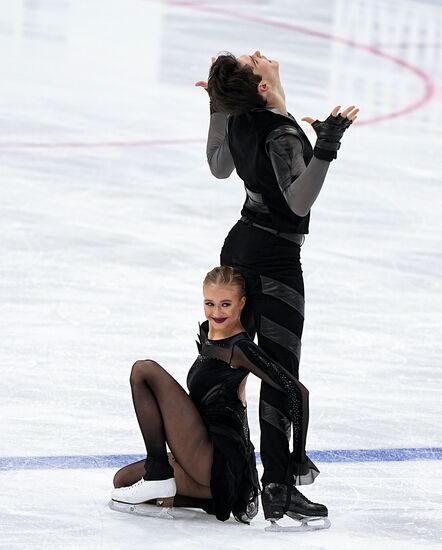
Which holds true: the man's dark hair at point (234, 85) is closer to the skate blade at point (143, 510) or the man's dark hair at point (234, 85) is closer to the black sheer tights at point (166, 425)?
the black sheer tights at point (166, 425)

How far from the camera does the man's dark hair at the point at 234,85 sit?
472 cm

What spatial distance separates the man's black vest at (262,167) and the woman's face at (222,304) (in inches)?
10.1

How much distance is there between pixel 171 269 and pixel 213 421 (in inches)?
129

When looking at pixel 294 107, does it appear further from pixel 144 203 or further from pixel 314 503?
pixel 314 503

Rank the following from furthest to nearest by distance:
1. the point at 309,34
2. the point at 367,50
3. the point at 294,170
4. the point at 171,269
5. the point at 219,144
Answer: the point at 309,34 → the point at 367,50 → the point at 171,269 → the point at 219,144 → the point at 294,170

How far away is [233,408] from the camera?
15.6ft

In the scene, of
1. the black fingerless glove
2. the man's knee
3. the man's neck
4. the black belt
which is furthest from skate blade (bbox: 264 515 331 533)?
the man's neck

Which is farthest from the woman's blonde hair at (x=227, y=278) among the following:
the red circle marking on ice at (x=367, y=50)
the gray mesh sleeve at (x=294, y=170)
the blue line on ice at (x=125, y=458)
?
the red circle marking on ice at (x=367, y=50)

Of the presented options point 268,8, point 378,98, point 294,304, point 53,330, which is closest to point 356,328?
point 53,330

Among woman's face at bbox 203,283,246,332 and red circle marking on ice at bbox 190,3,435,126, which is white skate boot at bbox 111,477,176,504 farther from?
red circle marking on ice at bbox 190,3,435,126

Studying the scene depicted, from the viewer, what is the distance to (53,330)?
6.84 metres

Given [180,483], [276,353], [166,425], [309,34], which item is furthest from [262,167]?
[309,34]

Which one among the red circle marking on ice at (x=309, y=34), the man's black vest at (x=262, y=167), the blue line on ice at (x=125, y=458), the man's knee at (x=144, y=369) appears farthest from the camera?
the red circle marking on ice at (x=309, y=34)

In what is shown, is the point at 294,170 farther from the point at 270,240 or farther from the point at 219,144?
the point at 219,144
